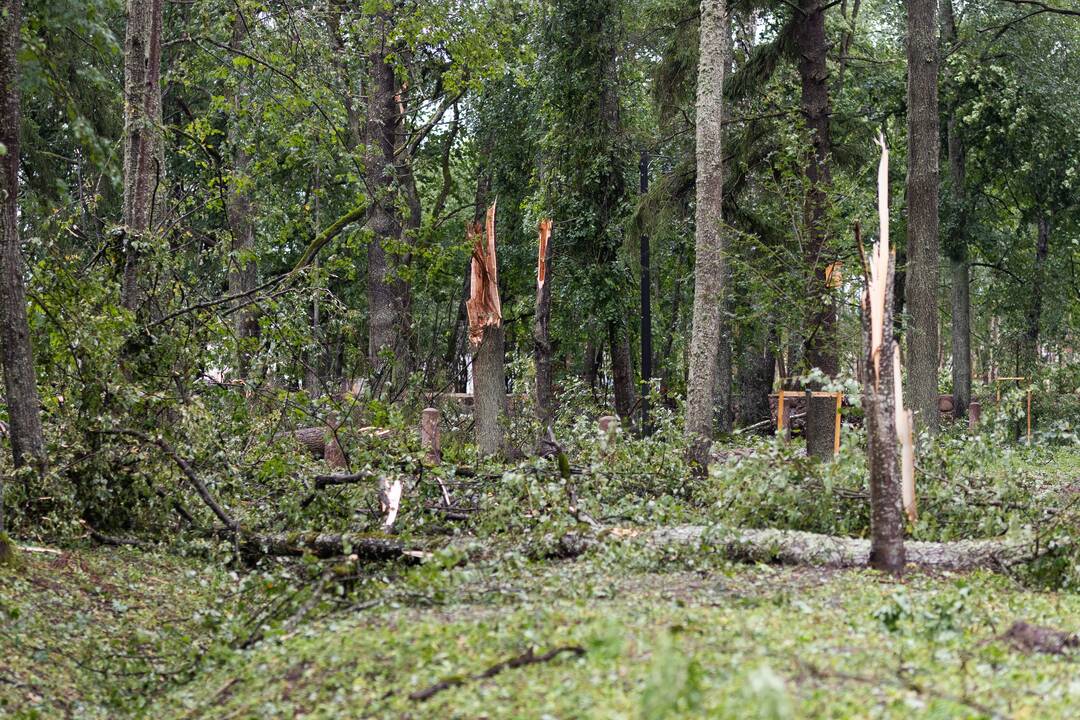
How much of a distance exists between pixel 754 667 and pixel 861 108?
2153 cm

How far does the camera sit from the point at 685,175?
682 inches

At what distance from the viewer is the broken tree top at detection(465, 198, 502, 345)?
1450 centimetres

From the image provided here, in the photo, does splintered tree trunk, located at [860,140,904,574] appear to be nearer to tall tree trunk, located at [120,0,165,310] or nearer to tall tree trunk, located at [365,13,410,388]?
tall tree trunk, located at [120,0,165,310]

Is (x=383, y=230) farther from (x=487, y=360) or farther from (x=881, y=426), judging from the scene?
(x=881, y=426)

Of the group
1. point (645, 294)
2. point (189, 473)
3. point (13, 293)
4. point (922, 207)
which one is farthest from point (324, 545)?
point (645, 294)

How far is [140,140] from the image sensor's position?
10930mm

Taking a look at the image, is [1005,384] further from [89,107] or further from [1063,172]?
[89,107]

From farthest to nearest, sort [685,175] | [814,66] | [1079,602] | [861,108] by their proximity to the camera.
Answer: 1. [861,108]
2. [685,175]
3. [814,66]
4. [1079,602]

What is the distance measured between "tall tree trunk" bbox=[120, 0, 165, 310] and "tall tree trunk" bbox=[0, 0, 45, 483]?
2.08 m

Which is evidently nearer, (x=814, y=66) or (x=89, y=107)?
(x=89, y=107)

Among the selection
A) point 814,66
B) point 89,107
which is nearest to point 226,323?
point 89,107

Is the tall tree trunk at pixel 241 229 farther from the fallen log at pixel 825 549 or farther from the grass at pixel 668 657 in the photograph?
the grass at pixel 668 657

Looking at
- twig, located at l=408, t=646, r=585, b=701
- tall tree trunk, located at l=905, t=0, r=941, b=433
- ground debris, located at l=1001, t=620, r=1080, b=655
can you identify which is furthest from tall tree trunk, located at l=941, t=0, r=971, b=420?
twig, located at l=408, t=646, r=585, b=701

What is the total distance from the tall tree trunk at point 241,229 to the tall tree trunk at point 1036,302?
740 inches
